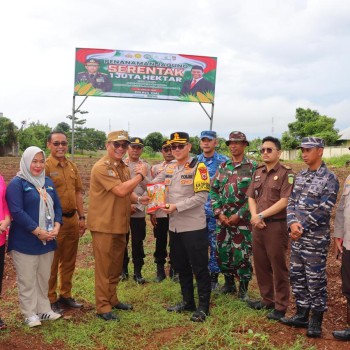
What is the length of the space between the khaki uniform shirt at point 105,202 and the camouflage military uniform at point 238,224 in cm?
125

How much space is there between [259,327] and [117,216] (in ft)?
6.10

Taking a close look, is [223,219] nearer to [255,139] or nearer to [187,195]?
[187,195]

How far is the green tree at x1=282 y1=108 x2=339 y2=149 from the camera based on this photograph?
4125 cm

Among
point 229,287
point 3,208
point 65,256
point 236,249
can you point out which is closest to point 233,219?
point 236,249

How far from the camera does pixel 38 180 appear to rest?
12.9 ft

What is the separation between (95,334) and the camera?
3830mm

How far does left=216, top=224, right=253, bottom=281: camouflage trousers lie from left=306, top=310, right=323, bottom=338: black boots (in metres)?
1.06

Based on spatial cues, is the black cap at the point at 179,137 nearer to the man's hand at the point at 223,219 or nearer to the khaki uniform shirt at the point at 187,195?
the khaki uniform shirt at the point at 187,195

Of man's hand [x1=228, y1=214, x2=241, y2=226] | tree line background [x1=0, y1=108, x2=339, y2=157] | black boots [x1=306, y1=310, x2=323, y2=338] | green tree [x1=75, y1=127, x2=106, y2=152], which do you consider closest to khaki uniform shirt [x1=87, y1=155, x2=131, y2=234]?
man's hand [x1=228, y1=214, x2=241, y2=226]

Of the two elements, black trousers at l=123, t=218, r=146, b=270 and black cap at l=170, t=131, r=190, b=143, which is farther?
black trousers at l=123, t=218, r=146, b=270

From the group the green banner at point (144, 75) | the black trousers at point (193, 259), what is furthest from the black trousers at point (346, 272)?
the green banner at point (144, 75)

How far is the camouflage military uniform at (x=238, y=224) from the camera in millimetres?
4629

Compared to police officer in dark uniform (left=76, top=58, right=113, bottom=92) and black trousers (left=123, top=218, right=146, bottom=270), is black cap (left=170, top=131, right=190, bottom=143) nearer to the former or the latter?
black trousers (left=123, top=218, right=146, bottom=270)

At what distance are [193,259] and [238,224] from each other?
90 centimetres
